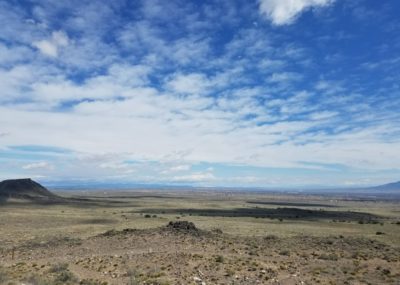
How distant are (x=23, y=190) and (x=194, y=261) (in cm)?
11673

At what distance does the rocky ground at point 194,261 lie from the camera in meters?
22.6

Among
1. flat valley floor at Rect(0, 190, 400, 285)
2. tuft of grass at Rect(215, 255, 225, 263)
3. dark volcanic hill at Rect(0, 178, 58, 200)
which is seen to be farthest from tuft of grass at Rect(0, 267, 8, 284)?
dark volcanic hill at Rect(0, 178, 58, 200)

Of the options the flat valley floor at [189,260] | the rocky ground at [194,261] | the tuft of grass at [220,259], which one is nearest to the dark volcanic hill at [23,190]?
the flat valley floor at [189,260]

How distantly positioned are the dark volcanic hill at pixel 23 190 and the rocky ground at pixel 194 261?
90.9 m

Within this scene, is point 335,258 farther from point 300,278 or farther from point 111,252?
point 111,252

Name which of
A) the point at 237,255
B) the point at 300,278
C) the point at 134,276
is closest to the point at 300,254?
the point at 237,255

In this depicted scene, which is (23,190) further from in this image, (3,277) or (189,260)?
(3,277)

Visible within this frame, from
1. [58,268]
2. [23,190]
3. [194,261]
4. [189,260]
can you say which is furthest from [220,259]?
[23,190]

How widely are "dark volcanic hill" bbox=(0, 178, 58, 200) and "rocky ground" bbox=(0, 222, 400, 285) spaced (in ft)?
298

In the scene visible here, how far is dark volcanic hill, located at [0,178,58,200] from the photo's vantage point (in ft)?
391

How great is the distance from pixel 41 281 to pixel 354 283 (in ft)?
52.9

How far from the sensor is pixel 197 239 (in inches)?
1401

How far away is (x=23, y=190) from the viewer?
130 metres

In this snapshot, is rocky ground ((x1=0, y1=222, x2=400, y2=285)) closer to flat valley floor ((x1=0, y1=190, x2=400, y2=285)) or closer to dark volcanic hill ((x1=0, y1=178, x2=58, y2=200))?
flat valley floor ((x1=0, y1=190, x2=400, y2=285))
